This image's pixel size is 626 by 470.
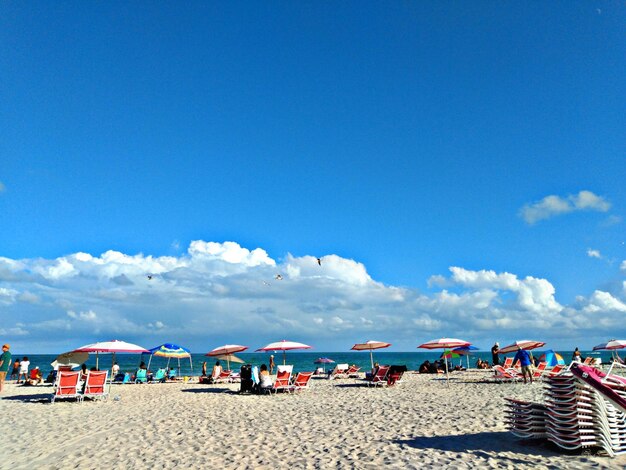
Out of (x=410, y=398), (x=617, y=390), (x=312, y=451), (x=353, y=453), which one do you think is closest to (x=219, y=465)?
(x=312, y=451)

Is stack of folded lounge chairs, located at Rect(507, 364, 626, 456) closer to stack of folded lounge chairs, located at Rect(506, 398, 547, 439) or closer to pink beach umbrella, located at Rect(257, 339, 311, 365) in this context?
stack of folded lounge chairs, located at Rect(506, 398, 547, 439)

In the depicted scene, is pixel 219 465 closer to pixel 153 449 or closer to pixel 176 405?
pixel 153 449

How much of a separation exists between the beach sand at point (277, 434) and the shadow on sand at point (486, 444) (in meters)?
0.02

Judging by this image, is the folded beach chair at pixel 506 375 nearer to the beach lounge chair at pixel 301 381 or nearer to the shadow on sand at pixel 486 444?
the beach lounge chair at pixel 301 381

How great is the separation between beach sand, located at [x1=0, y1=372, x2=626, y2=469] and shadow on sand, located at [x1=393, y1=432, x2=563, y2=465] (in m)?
0.02

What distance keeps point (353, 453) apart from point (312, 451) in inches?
26.7

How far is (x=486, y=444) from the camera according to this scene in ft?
24.9

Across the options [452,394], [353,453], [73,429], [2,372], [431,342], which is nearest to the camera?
[353,453]

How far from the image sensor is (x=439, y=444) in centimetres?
771

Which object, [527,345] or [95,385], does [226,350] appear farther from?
[527,345]

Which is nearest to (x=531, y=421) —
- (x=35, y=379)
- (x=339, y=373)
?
(x=339, y=373)

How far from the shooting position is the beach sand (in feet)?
22.8

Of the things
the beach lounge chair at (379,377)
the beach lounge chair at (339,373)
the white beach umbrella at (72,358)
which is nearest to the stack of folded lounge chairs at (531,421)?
the beach lounge chair at (379,377)

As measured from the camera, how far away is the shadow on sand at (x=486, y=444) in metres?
6.97
